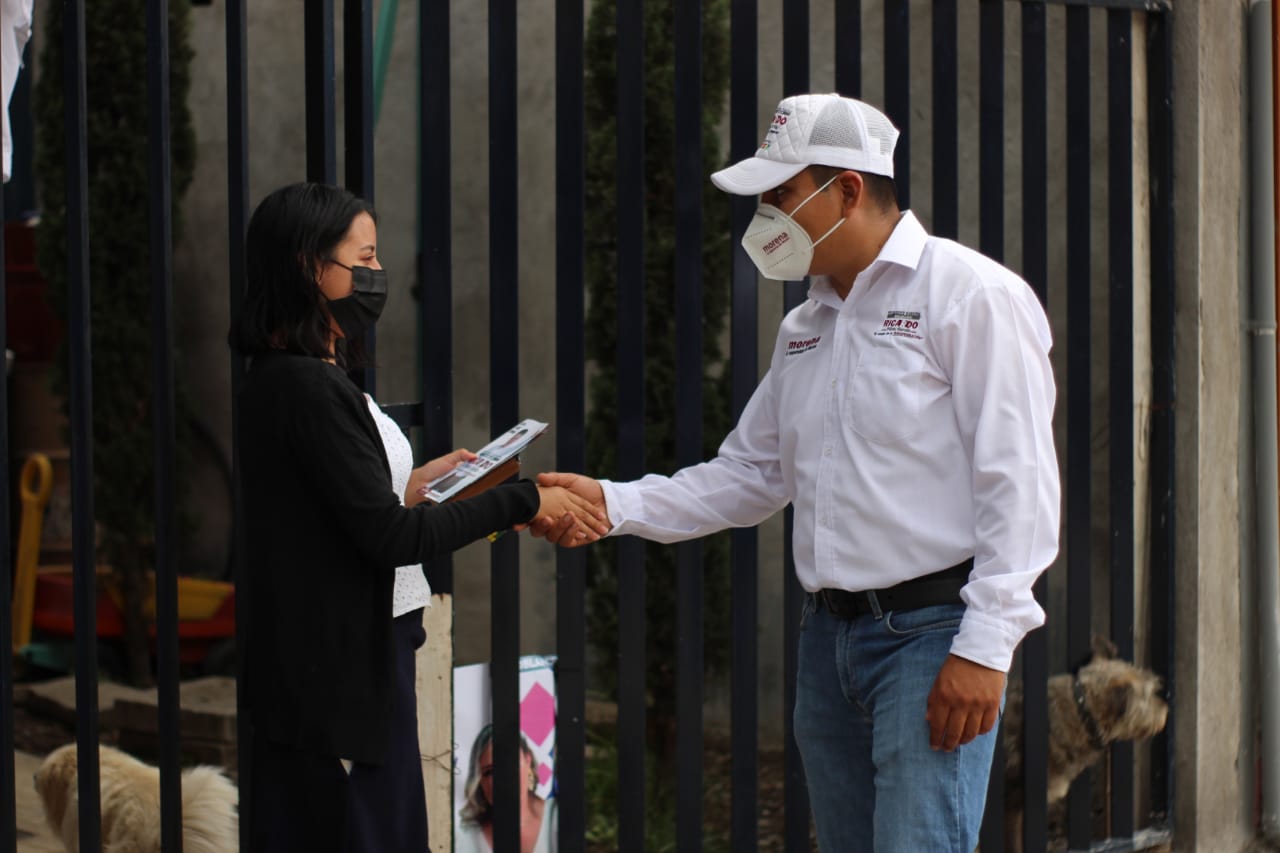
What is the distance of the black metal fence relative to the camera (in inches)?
129

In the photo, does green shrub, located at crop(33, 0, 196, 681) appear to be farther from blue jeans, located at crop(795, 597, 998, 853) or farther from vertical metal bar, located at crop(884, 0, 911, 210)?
blue jeans, located at crop(795, 597, 998, 853)

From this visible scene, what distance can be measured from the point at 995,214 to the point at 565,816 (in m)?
2.08

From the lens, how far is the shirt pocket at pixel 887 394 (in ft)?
8.81

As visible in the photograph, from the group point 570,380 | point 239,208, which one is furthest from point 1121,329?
point 239,208

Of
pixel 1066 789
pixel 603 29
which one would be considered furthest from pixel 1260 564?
pixel 603 29

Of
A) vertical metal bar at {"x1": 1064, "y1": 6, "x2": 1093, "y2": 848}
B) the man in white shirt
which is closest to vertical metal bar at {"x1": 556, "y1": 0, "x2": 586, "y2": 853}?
the man in white shirt

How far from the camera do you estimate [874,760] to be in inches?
106

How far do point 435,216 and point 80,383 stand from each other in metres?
0.89

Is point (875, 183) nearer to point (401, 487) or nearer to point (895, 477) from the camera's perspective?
point (895, 477)

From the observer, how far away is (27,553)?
22.6ft

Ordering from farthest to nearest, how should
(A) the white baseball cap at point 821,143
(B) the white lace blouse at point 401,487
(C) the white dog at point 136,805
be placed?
(C) the white dog at point 136,805 < (B) the white lace blouse at point 401,487 < (A) the white baseball cap at point 821,143

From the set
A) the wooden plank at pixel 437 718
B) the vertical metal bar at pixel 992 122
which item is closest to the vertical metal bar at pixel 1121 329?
the vertical metal bar at pixel 992 122

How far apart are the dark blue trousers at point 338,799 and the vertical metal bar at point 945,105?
221 cm

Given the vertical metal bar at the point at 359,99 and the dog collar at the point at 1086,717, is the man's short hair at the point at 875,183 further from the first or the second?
the dog collar at the point at 1086,717
